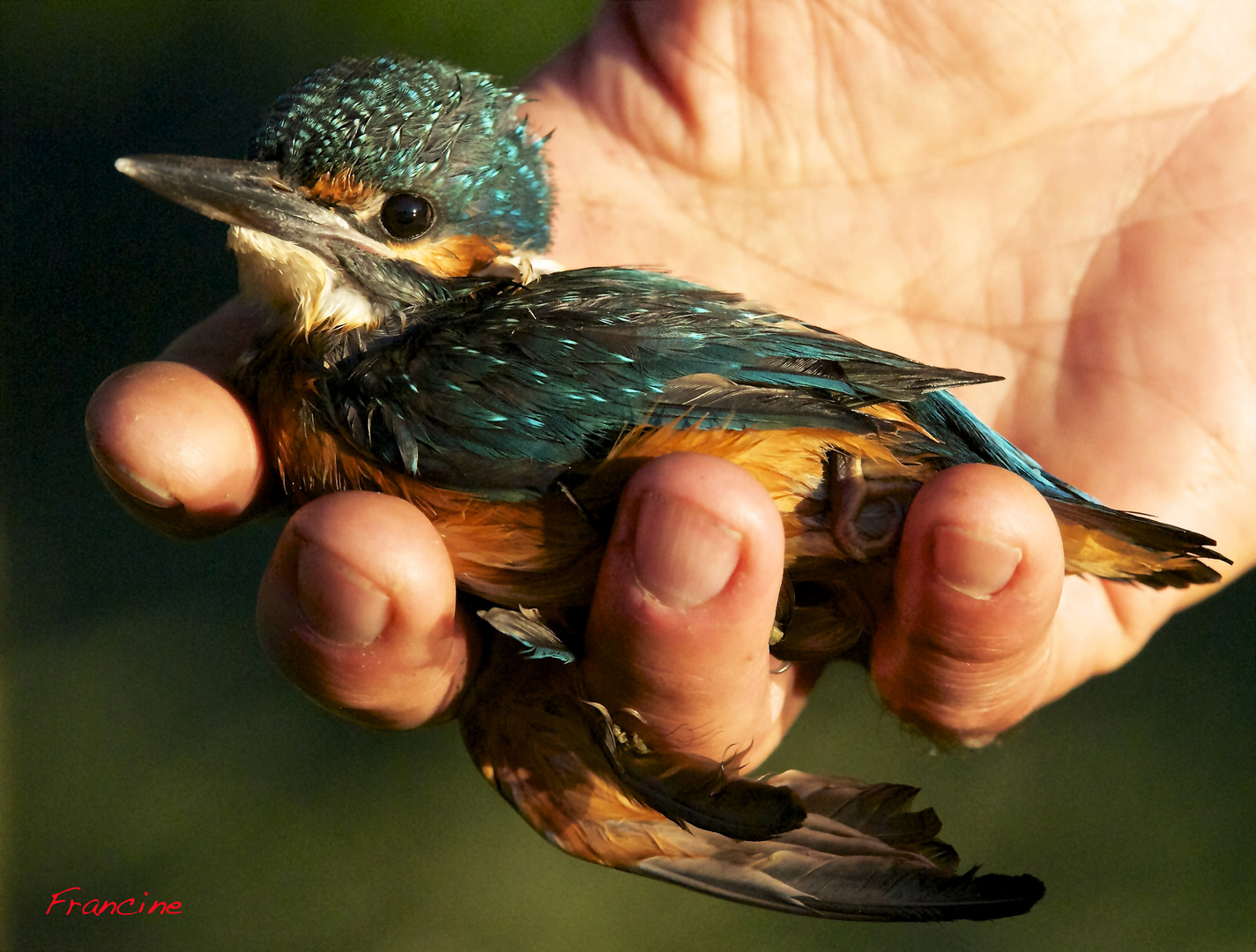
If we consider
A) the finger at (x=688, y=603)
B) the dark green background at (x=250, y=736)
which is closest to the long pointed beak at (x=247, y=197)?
the finger at (x=688, y=603)

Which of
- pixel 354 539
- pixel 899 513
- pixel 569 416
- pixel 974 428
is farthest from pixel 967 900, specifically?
pixel 354 539

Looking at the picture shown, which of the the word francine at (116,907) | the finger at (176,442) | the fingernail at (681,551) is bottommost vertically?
the the word francine at (116,907)

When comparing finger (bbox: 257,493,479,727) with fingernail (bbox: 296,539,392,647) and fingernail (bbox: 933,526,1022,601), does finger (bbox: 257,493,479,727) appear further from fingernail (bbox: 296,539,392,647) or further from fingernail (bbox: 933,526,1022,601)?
fingernail (bbox: 933,526,1022,601)

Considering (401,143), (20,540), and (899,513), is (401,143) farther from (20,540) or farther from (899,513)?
(20,540)

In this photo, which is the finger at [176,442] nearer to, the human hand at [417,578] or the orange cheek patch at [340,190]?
the human hand at [417,578]

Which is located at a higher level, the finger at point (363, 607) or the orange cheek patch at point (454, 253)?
the orange cheek patch at point (454, 253)

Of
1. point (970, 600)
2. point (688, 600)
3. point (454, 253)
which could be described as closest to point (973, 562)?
point (970, 600)

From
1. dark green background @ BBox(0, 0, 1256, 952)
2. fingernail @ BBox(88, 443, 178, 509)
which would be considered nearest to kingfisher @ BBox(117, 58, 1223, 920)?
fingernail @ BBox(88, 443, 178, 509)

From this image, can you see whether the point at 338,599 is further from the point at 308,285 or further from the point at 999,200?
the point at 999,200
